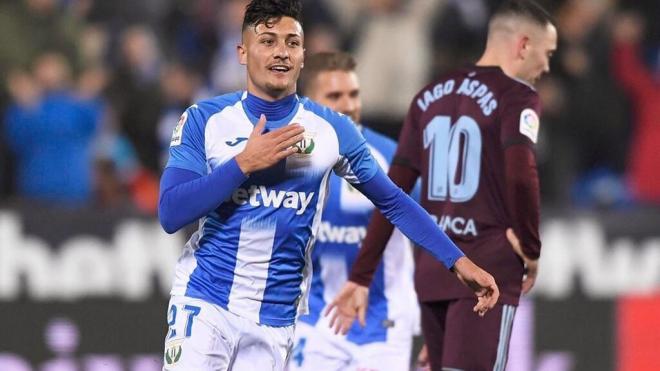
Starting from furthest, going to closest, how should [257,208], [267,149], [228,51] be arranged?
[228,51] < [257,208] < [267,149]

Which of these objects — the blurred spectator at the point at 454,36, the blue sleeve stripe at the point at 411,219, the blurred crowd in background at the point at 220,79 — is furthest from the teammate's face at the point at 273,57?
the blurred spectator at the point at 454,36

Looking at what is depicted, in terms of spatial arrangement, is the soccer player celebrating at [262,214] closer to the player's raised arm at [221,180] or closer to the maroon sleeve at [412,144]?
the player's raised arm at [221,180]

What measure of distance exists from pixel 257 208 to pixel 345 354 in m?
2.19

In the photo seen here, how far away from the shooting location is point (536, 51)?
7.06 metres

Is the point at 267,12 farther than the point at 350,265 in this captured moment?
No

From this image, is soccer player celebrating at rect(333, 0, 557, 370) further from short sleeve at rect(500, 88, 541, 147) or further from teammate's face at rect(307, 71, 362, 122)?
teammate's face at rect(307, 71, 362, 122)

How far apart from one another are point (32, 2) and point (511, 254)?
7.34 meters

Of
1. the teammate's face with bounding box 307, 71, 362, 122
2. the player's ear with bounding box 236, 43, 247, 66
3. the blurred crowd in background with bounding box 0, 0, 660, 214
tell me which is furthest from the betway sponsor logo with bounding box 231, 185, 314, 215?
the blurred crowd in background with bounding box 0, 0, 660, 214

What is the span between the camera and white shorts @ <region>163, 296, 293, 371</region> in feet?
18.9

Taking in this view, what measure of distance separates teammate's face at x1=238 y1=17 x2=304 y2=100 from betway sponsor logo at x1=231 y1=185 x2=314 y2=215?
1.38ft

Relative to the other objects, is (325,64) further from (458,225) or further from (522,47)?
(458,225)

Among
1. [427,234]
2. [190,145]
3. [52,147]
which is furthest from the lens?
[52,147]

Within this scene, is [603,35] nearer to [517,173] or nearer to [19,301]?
[19,301]

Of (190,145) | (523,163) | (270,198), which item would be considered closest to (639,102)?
(523,163)
